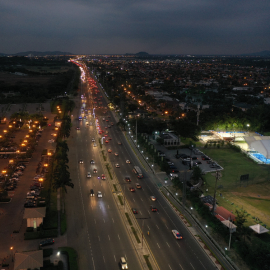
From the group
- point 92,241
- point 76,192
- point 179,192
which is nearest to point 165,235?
point 92,241

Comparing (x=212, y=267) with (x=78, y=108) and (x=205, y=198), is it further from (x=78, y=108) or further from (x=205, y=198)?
(x=78, y=108)

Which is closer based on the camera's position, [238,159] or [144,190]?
[144,190]

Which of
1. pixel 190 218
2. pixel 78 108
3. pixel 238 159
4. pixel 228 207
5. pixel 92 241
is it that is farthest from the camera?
pixel 78 108

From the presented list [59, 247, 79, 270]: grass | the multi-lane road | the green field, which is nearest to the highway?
the multi-lane road

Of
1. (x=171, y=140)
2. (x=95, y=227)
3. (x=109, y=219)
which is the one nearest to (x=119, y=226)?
(x=109, y=219)

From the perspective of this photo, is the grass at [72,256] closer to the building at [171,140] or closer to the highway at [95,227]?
the highway at [95,227]

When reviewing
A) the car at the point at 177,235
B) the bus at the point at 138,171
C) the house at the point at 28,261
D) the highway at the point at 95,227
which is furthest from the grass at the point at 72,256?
the bus at the point at 138,171

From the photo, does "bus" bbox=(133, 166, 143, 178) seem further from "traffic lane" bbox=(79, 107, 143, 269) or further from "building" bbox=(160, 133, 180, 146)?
"building" bbox=(160, 133, 180, 146)
